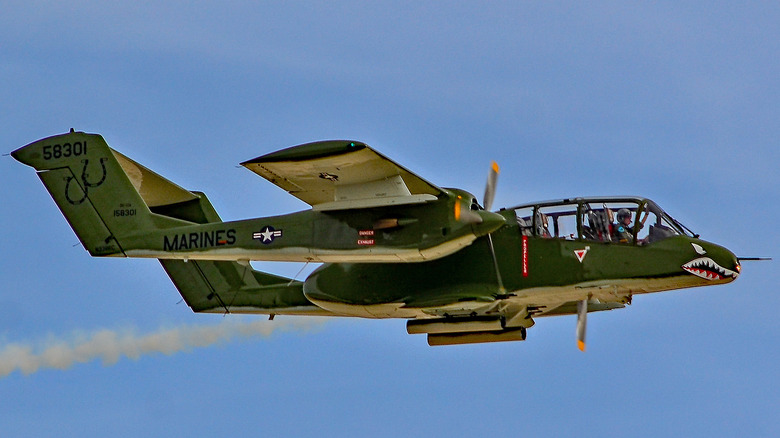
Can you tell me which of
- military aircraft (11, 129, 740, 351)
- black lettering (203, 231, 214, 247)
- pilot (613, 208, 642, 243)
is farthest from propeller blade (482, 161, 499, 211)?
black lettering (203, 231, 214, 247)

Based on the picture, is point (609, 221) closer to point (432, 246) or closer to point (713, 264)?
point (713, 264)

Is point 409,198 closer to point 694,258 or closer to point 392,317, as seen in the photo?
point 392,317

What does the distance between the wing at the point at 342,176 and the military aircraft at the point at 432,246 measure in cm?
3

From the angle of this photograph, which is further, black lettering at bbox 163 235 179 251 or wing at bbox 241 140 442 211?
black lettering at bbox 163 235 179 251

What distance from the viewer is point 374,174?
2266 centimetres

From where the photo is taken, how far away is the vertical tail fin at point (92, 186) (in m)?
25.8

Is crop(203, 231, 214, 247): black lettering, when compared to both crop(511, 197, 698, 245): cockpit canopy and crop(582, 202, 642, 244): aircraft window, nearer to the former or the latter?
crop(511, 197, 698, 245): cockpit canopy

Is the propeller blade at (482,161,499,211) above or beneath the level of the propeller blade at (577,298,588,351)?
above

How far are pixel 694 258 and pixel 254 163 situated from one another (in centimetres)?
858

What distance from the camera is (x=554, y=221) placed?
2320cm

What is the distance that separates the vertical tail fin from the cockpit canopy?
27.8 feet

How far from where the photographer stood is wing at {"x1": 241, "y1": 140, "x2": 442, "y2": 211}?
853 inches

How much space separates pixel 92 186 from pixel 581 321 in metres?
11.4

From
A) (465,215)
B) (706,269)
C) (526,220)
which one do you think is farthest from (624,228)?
(465,215)
